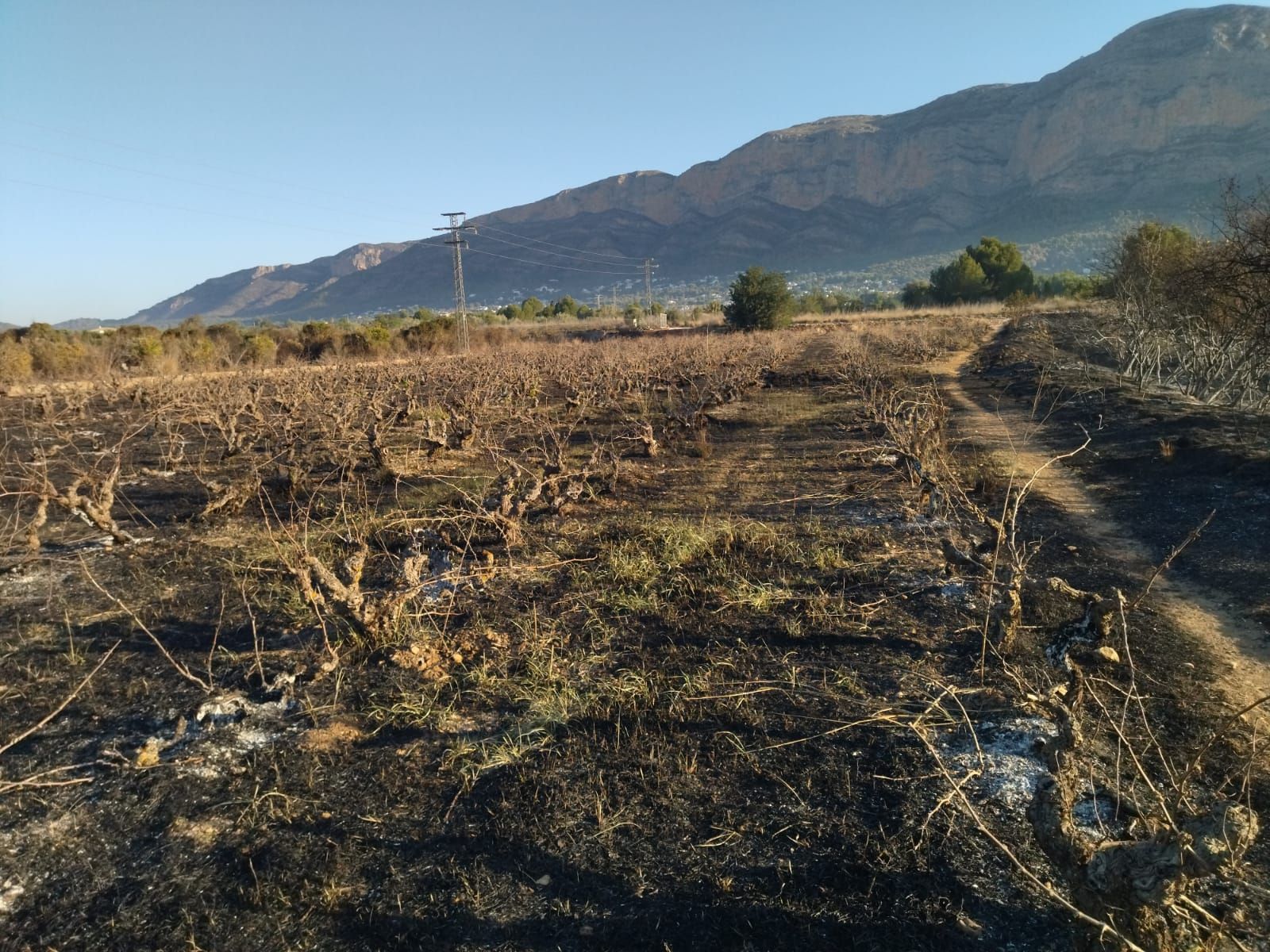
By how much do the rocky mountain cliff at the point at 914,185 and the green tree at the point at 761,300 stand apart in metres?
71.5

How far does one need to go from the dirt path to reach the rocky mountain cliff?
92.9 m

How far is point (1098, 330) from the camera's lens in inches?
984

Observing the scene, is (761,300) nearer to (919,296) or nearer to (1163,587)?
(919,296)

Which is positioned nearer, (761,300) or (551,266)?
(761,300)

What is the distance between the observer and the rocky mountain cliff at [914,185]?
103250mm

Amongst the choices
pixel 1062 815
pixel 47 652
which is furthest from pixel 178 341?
pixel 1062 815

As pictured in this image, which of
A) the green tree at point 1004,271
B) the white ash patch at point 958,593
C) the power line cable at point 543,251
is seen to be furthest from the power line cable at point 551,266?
the white ash patch at point 958,593

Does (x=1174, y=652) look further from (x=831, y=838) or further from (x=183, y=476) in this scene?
(x=183, y=476)

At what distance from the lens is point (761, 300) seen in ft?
126

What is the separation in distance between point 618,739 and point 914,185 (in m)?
158

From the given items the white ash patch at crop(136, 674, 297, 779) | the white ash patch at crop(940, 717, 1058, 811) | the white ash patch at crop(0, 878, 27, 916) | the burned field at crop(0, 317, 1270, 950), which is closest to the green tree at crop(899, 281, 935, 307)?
the burned field at crop(0, 317, 1270, 950)

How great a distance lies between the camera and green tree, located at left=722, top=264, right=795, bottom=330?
38469 millimetres

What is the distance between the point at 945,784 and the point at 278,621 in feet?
16.9

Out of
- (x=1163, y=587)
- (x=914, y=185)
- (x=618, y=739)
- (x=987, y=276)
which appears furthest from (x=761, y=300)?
(x=914, y=185)
